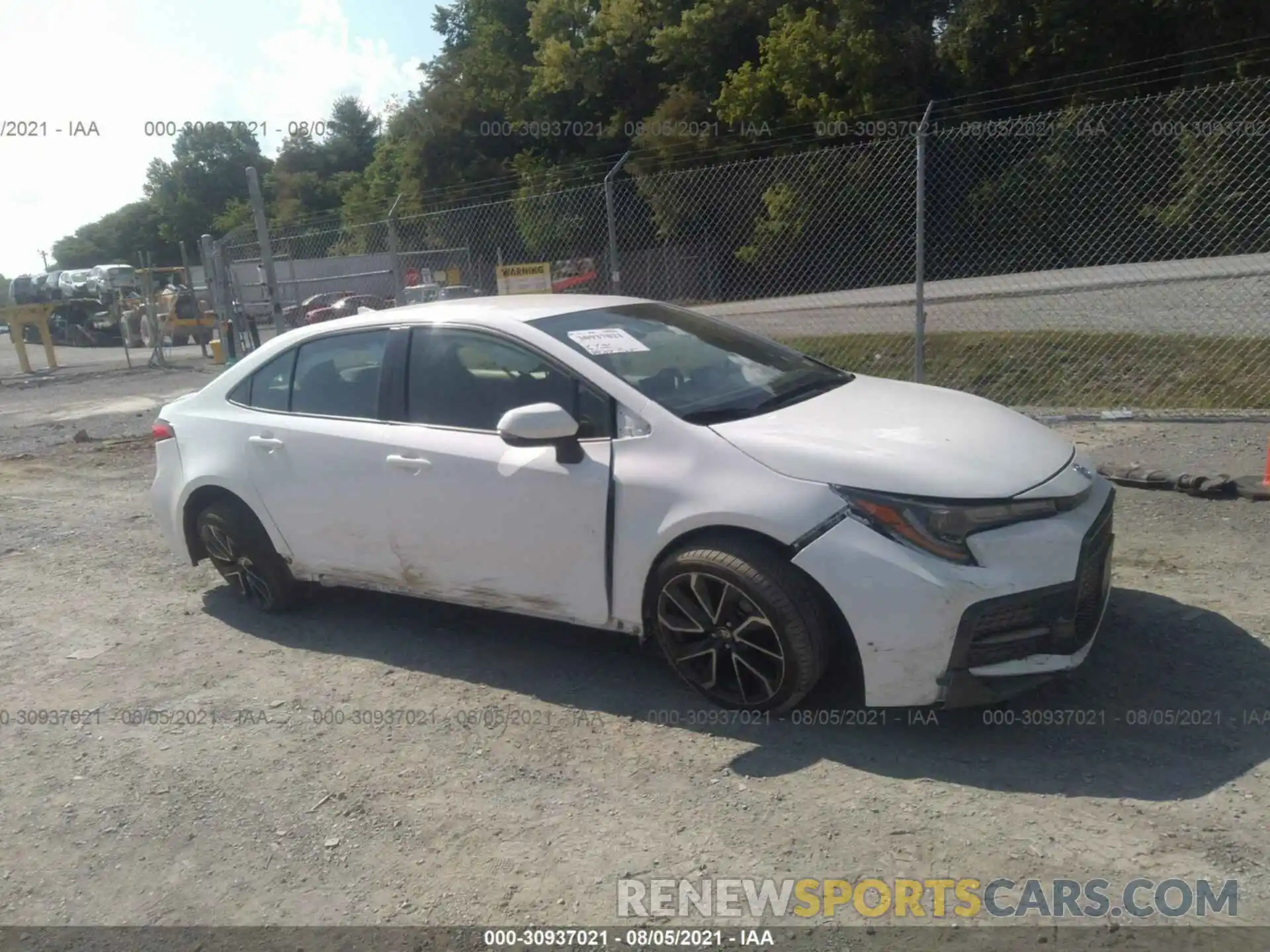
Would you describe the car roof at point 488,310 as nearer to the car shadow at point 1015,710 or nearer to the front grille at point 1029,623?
the car shadow at point 1015,710

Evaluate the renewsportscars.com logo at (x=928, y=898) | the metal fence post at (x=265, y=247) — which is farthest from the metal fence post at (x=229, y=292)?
the renewsportscars.com logo at (x=928, y=898)

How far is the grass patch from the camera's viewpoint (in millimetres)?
9398

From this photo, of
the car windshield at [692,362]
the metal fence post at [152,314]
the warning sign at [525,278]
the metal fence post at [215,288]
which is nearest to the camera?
the car windshield at [692,362]

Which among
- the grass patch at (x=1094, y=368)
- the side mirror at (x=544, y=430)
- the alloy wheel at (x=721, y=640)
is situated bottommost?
the alloy wheel at (x=721, y=640)

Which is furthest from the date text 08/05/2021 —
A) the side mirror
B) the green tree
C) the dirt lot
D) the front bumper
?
the green tree

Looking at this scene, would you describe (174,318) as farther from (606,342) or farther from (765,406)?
(765,406)

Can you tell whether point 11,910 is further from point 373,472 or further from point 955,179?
point 955,179

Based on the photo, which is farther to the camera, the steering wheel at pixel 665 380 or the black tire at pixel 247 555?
the black tire at pixel 247 555

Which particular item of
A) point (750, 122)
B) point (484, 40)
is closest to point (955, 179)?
point (750, 122)

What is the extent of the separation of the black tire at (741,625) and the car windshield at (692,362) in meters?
0.59

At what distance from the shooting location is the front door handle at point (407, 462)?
463cm

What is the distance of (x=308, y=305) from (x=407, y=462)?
12.8 metres

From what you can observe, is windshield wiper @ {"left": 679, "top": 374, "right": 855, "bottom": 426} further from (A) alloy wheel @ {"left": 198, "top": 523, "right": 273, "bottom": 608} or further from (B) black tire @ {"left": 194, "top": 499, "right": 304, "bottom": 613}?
(A) alloy wheel @ {"left": 198, "top": 523, "right": 273, "bottom": 608}

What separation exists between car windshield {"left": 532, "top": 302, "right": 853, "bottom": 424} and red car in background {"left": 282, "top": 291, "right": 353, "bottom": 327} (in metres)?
10.3
